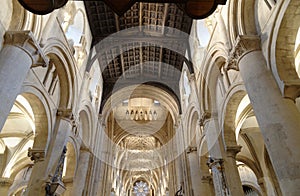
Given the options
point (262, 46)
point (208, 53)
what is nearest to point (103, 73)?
point (208, 53)

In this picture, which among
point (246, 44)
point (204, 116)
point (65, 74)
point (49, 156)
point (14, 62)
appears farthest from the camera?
point (65, 74)

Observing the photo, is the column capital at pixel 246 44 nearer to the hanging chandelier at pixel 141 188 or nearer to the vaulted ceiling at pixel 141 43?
the vaulted ceiling at pixel 141 43

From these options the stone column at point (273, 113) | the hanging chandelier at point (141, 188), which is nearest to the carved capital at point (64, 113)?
the stone column at point (273, 113)

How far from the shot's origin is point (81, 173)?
11.3 m

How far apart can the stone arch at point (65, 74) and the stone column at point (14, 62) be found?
254 centimetres

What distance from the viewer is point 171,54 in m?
14.1

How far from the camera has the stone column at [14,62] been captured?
508cm

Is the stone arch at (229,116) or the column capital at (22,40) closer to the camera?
the column capital at (22,40)

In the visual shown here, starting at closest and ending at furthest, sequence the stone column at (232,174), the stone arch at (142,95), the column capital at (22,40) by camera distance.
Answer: the column capital at (22,40)
the stone column at (232,174)
the stone arch at (142,95)

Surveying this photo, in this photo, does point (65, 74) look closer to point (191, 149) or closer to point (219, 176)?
point (219, 176)

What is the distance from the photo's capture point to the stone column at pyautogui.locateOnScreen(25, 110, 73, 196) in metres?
7.20

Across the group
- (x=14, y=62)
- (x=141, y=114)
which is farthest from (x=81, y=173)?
(x=141, y=114)

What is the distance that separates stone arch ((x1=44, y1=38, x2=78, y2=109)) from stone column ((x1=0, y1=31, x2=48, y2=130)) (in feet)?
8.34

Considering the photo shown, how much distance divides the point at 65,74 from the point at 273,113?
7.69m
